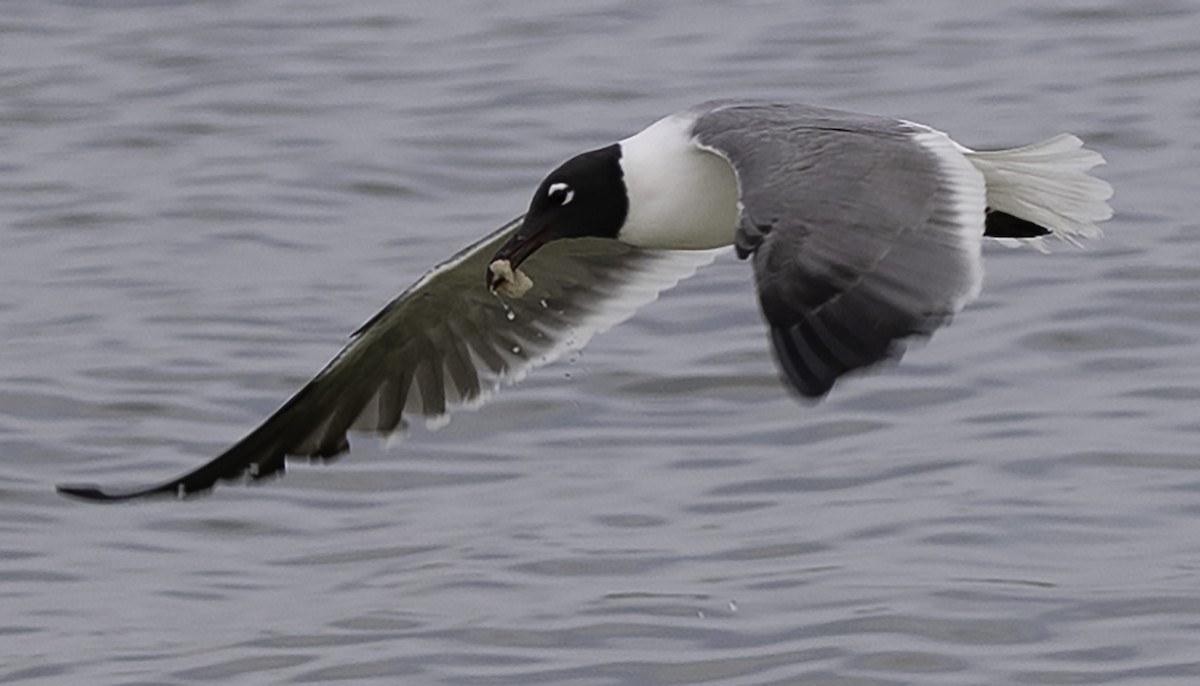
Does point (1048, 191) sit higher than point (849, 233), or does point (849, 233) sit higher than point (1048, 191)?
point (849, 233)

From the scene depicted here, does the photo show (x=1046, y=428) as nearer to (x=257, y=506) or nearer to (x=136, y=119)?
(x=257, y=506)

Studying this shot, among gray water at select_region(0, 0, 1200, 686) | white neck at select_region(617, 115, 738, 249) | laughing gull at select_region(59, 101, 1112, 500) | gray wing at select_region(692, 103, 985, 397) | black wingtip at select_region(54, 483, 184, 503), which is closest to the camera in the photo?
gray wing at select_region(692, 103, 985, 397)

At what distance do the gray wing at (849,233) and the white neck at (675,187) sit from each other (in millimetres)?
257

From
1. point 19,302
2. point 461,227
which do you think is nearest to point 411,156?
point 461,227

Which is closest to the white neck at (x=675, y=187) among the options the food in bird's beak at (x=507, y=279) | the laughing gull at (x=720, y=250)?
the laughing gull at (x=720, y=250)

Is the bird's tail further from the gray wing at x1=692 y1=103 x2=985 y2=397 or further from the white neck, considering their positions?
the white neck

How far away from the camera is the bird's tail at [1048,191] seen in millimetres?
6207

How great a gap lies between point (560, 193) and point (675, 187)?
9.0 inches

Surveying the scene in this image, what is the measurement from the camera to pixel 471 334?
7012mm

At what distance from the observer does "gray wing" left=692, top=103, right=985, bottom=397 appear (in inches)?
194

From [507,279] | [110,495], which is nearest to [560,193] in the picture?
[507,279]

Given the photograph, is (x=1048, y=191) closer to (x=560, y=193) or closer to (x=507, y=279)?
(x=560, y=193)

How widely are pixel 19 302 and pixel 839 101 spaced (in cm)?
307

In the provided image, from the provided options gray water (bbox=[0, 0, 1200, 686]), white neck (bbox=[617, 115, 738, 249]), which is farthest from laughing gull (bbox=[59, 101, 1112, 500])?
gray water (bbox=[0, 0, 1200, 686])
